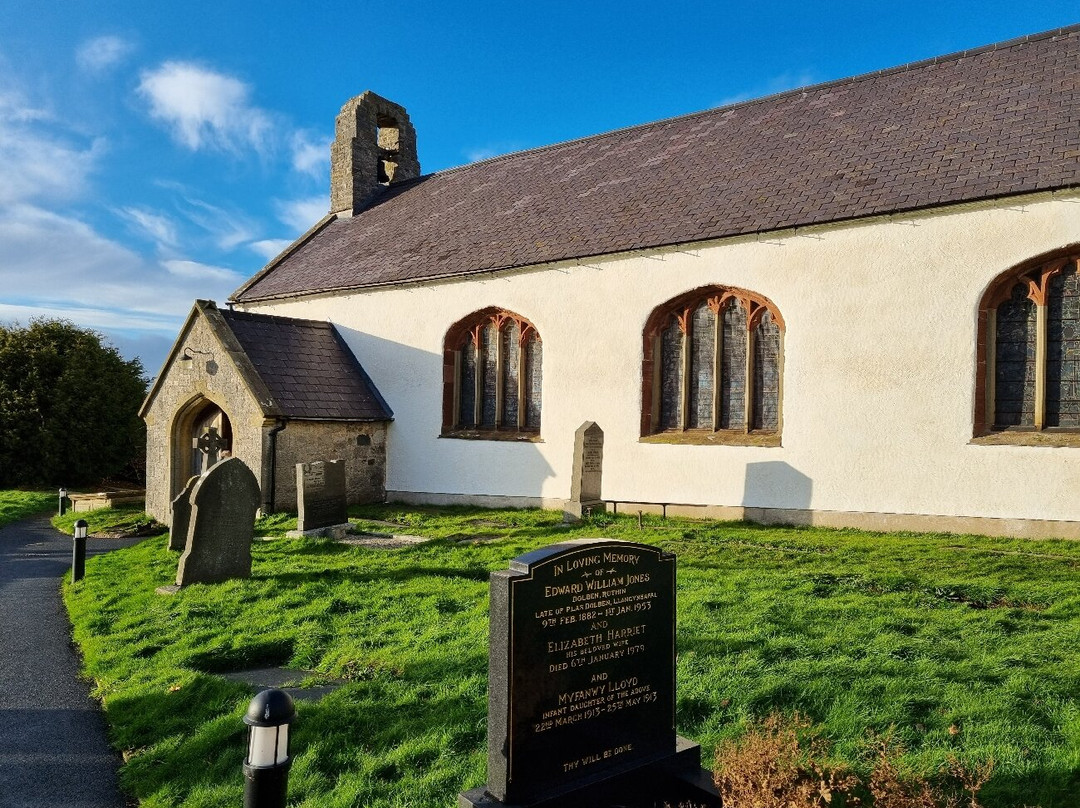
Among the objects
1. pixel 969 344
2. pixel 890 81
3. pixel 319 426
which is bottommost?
pixel 319 426

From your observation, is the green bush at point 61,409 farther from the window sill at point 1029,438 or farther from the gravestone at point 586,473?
the window sill at point 1029,438

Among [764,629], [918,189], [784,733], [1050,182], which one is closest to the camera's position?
[784,733]

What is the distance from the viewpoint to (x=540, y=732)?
14.0 feet

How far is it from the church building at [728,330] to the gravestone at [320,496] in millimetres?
2727

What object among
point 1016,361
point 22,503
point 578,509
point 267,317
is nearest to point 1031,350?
point 1016,361

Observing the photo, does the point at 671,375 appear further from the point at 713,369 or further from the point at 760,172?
the point at 760,172

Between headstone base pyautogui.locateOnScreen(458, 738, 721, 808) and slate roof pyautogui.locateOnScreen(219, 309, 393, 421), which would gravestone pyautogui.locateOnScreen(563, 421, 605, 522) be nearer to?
slate roof pyautogui.locateOnScreen(219, 309, 393, 421)

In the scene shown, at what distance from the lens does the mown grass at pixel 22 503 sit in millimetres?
20594

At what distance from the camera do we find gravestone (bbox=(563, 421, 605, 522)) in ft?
Answer: 46.7

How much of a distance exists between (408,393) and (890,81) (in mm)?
12179

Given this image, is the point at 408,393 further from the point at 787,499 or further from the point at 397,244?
the point at 787,499

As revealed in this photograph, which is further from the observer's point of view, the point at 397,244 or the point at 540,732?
the point at 397,244

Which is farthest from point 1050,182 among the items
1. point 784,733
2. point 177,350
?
point 177,350

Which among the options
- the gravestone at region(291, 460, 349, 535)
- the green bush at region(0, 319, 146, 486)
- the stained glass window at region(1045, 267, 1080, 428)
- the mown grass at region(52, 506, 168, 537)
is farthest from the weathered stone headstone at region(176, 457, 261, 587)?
the green bush at region(0, 319, 146, 486)
